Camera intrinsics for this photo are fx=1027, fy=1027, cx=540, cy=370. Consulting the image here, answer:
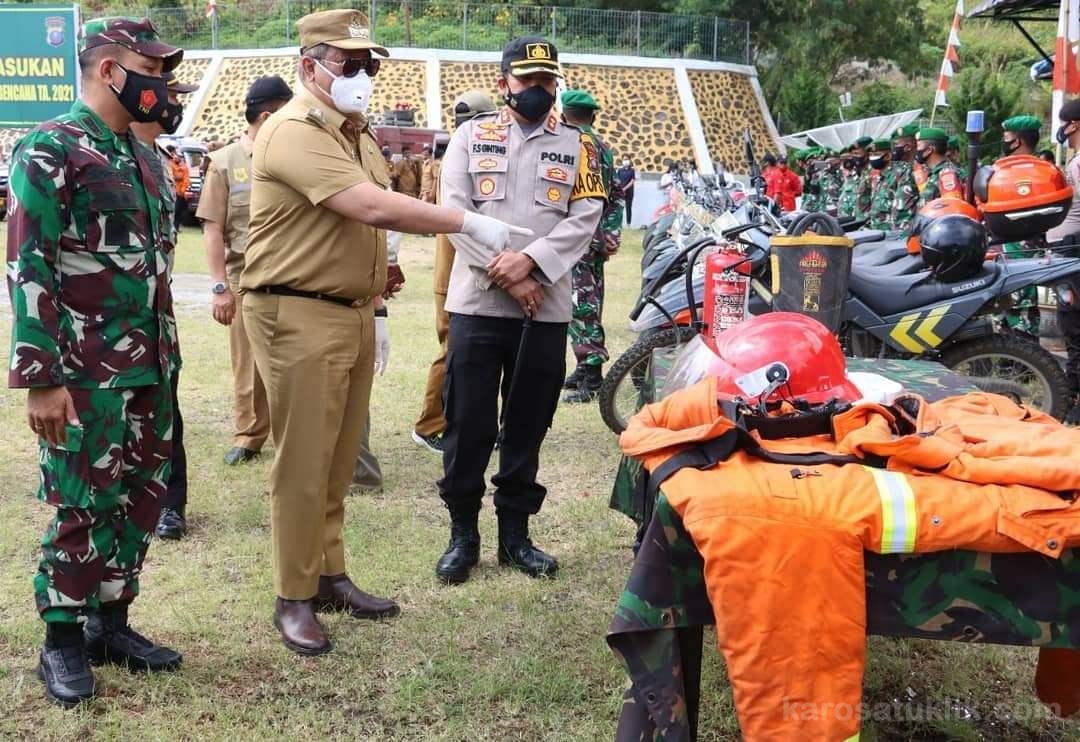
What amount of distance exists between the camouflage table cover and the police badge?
867 inches

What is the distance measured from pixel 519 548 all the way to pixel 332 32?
202 cm

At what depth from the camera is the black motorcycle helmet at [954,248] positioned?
17.7 feet

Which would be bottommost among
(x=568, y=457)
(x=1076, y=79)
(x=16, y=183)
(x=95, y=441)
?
(x=568, y=457)

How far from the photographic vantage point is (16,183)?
2719 mm

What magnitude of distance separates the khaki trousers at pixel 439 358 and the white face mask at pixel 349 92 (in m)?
2.14

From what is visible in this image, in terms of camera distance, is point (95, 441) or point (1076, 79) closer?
A: point (95, 441)

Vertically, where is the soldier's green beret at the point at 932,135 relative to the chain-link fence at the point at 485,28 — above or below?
below

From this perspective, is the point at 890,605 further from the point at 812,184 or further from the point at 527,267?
the point at 812,184

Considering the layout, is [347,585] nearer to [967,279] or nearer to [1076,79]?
[967,279]

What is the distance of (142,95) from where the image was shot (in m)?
2.88

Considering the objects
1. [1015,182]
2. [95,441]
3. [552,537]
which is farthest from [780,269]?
[95,441]

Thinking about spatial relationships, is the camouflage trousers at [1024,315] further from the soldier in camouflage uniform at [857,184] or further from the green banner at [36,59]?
the green banner at [36,59]

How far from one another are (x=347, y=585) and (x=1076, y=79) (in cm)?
790

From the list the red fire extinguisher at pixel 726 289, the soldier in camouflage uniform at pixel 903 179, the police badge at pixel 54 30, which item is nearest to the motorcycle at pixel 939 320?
the red fire extinguisher at pixel 726 289
